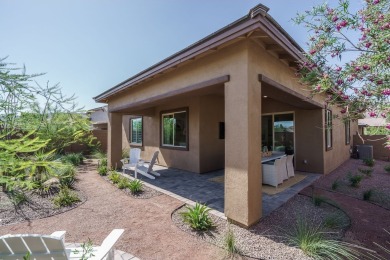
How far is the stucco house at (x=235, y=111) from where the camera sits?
3934mm

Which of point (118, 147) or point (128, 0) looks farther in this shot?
point (118, 147)

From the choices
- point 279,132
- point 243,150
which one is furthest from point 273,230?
point 279,132

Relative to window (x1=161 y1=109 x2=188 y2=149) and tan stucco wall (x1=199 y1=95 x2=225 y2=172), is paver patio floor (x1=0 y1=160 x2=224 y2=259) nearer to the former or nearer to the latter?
tan stucco wall (x1=199 y1=95 x2=225 y2=172)

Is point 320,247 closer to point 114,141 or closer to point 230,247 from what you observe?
point 230,247

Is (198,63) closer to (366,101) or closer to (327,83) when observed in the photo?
(327,83)

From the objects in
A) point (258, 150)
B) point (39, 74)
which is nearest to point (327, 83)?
point (258, 150)

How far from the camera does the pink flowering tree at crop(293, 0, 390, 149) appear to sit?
291 cm

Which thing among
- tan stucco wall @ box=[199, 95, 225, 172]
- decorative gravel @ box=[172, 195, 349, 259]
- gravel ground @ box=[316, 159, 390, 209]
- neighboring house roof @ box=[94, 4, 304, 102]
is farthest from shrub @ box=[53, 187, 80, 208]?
gravel ground @ box=[316, 159, 390, 209]

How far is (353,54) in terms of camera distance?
3.45 meters

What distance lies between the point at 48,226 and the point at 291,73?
7.10 m

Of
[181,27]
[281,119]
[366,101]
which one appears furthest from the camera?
[281,119]

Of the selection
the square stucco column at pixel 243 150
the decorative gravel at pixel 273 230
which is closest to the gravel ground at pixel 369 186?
the decorative gravel at pixel 273 230

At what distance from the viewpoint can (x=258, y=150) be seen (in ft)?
13.7

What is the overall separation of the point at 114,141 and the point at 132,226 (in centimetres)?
640
